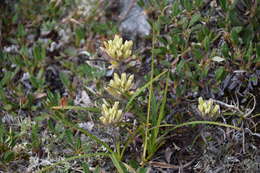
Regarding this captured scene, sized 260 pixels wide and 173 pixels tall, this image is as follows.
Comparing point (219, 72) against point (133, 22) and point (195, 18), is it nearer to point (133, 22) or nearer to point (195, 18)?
point (195, 18)

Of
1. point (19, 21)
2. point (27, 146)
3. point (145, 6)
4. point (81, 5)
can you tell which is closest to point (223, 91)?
point (145, 6)

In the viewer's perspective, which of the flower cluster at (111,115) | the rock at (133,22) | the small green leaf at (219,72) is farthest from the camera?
the rock at (133,22)

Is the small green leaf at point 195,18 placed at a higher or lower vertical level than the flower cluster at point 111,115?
higher

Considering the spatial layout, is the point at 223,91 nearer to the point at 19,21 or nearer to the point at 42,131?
the point at 42,131

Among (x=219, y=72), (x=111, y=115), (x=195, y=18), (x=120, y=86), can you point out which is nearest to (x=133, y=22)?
(x=195, y=18)

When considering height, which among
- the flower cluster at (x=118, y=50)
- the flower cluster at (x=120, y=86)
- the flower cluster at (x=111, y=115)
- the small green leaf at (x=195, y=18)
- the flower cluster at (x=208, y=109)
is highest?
the flower cluster at (x=118, y=50)

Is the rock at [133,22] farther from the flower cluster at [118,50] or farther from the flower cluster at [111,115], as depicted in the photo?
the flower cluster at [111,115]

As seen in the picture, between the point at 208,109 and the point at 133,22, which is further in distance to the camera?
the point at 133,22

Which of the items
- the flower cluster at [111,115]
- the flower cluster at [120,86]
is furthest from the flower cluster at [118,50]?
the flower cluster at [111,115]

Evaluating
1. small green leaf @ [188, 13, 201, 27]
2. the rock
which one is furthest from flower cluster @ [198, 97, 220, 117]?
the rock
